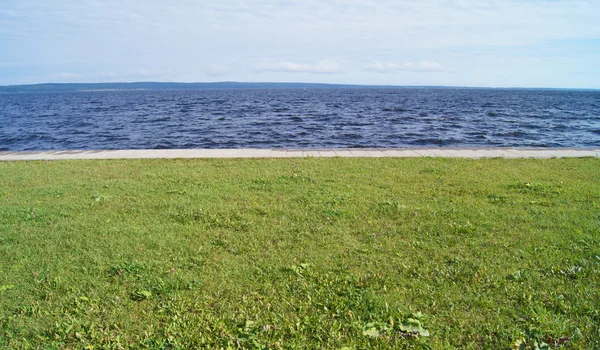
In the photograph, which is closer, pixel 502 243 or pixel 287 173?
pixel 502 243

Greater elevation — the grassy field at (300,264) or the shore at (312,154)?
the shore at (312,154)

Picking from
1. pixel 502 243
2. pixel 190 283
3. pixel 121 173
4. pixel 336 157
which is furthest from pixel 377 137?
Result: pixel 190 283

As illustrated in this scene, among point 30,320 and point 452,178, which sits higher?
point 452,178

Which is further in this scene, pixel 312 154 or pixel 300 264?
pixel 312 154

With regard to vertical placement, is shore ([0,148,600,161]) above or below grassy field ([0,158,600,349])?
above

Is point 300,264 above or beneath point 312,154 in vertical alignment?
beneath

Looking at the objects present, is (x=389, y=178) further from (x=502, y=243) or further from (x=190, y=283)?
(x=190, y=283)

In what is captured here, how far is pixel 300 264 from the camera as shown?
5070mm

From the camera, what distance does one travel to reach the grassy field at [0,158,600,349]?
3.78m

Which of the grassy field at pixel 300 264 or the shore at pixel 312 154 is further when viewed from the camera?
the shore at pixel 312 154

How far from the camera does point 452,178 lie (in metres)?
9.46

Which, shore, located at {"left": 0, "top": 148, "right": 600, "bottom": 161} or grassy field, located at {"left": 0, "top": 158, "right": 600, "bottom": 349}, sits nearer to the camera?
grassy field, located at {"left": 0, "top": 158, "right": 600, "bottom": 349}

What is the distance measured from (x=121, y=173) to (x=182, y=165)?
167 centimetres

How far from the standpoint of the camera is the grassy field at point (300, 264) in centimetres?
378
